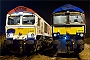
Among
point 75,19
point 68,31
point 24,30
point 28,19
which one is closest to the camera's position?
point 68,31

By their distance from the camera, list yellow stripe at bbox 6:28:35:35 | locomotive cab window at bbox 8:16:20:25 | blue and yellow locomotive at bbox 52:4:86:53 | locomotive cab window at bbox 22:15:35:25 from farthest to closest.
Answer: locomotive cab window at bbox 8:16:20:25, locomotive cab window at bbox 22:15:35:25, yellow stripe at bbox 6:28:35:35, blue and yellow locomotive at bbox 52:4:86:53

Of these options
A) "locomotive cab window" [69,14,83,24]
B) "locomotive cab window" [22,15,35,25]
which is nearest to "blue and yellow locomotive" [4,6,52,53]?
"locomotive cab window" [22,15,35,25]

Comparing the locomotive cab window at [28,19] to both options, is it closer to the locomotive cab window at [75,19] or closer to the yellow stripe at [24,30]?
the yellow stripe at [24,30]

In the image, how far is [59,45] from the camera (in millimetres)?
13289

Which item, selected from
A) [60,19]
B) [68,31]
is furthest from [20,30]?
[68,31]

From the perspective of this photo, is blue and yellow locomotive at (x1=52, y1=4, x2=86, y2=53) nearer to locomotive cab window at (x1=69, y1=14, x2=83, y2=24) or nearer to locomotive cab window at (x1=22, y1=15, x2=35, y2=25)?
locomotive cab window at (x1=69, y1=14, x2=83, y2=24)

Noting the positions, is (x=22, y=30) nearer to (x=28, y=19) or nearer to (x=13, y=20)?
(x=28, y=19)

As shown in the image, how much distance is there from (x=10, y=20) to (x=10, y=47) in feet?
6.13

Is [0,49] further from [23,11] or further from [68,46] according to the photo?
[68,46]

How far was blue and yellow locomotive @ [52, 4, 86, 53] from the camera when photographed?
13.2 meters

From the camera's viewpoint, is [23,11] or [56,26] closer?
[56,26]

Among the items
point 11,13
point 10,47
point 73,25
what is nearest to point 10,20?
point 11,13

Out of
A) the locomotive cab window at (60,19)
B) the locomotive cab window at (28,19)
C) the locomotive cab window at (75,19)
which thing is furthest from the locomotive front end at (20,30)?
the locomotive cab window at (75,19)

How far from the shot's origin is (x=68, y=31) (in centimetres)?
1347
